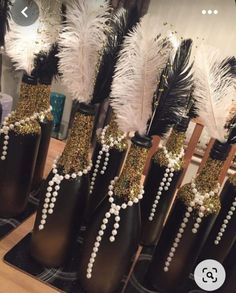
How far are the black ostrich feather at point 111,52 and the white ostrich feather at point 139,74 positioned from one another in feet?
0.09

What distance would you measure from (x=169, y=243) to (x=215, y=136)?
183mm

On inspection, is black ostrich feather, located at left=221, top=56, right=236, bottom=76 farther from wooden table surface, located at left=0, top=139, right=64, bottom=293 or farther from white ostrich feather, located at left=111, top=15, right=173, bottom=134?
wooden table surface, located at left=0, top=139, right=64, bottom=293

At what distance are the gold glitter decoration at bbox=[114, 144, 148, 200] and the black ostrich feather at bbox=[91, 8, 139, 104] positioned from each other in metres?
0.10

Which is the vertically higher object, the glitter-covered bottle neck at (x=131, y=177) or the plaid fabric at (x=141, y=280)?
the glitter-covered bottle neck at (x=131, y=177)

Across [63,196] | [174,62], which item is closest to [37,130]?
[63,196]

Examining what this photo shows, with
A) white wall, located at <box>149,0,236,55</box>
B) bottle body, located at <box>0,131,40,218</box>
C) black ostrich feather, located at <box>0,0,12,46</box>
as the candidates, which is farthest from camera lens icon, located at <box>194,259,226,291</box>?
white wall, located at <box>149,0,236,55</box>

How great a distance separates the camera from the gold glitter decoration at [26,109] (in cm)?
50

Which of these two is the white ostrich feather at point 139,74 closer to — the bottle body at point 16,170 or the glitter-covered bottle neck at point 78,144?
the glitter-covered bottle neck at point 78,144

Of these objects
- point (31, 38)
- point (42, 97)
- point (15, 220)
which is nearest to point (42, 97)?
point (42, 97)

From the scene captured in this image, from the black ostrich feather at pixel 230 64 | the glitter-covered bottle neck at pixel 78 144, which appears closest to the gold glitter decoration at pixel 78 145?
the glitter-covered bottle neck at pixel 78 144

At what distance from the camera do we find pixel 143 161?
0.42 metres

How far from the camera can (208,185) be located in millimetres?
454

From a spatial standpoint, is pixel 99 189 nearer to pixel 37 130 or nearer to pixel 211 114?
pixel 37 130

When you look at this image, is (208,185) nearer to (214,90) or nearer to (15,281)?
(214,90)
